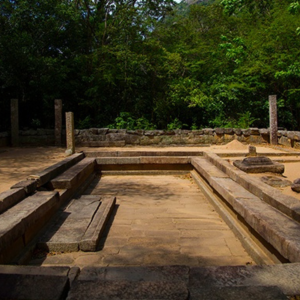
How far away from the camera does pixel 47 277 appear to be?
5.99ft

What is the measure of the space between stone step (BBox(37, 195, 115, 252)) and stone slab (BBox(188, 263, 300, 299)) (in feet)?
4.92

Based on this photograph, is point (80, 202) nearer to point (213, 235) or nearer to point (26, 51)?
point (213, 235)

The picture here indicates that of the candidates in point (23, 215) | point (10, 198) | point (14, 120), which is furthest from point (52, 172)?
point (14, 120)

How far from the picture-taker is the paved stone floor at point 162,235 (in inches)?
116

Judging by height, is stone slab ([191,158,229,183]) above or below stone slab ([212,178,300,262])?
above

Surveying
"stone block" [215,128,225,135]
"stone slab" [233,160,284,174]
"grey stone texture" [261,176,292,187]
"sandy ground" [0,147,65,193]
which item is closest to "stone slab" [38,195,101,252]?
"sandy ground" [0,147,65,193]

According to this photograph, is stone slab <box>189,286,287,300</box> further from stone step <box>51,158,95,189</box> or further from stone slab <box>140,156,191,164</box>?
stone slab <box>140,156,191,164</box>

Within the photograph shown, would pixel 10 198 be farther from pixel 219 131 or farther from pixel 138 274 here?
pixel 219 131

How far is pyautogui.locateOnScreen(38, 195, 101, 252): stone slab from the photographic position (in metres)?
3.10

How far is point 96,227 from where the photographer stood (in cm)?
347

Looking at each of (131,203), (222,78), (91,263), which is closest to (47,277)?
(91,263)

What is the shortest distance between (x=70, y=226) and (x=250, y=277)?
2247mm

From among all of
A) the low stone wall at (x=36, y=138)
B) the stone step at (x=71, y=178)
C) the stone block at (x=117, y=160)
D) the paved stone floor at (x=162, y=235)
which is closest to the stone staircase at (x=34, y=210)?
the stone step at (x=71, y=178)

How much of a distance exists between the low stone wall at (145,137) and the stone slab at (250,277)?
36.0 ft
